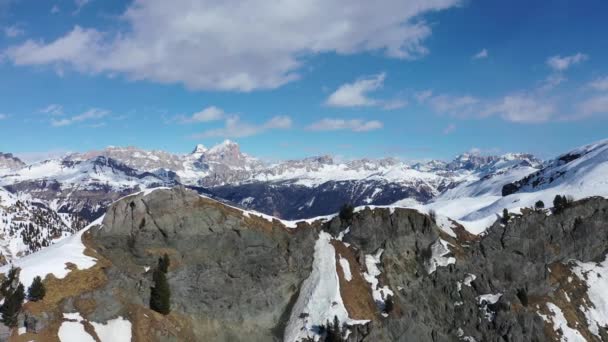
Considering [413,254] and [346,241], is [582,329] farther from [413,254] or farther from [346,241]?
[346,241]

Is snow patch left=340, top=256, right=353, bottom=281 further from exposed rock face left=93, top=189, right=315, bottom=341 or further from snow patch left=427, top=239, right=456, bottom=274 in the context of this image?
snow patch left=427, top=239, right=456, bottom=274

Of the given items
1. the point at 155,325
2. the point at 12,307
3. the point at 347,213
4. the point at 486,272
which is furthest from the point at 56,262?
the point at 486,272

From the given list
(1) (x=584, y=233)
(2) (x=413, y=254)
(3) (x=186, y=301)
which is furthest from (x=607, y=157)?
(3) (x=186, y=301)

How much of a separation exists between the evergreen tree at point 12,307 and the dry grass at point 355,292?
150 ft

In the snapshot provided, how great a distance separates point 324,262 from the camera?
83.4m

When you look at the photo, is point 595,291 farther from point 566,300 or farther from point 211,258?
point 211,258

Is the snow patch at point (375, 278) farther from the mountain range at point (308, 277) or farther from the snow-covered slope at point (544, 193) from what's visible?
the snow-covered slope at point (544, 193)

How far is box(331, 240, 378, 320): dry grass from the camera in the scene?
7552 cm

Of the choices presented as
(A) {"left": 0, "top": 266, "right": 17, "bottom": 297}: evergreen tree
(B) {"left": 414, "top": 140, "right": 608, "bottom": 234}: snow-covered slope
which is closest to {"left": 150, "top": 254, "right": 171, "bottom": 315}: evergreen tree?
(A) {"left": 0, "top": 266, "right": 17, "bottom": 297}: evergreen tree

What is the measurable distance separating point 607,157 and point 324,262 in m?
152

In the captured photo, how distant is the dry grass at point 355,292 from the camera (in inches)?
2973

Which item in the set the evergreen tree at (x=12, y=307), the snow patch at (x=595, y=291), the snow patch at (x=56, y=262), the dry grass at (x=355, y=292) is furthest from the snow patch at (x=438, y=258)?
the evergreen tree at (x=12, y=307)

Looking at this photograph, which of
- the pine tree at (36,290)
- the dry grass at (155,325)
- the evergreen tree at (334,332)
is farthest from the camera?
the evergreen tree at (334,332)

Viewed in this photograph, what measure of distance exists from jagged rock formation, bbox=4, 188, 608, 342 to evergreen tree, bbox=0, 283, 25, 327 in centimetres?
514
